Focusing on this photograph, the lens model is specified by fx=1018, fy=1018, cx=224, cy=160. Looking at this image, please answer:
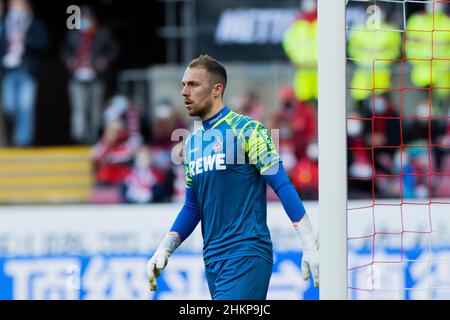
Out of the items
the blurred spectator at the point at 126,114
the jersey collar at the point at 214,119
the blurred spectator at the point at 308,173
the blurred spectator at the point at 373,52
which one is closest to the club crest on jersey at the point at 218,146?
the jersey collar at the point at 214,119

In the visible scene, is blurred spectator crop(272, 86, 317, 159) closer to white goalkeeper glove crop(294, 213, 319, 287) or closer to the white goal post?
white goalkeeper glove crop(294, 213, 319, 287)

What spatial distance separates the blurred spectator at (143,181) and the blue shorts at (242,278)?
557cm

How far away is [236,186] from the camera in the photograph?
5844mm

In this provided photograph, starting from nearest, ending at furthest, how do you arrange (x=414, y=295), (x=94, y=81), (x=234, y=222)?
(x=234, y=222)
(x=414, y=295)
(x=94, y=81)

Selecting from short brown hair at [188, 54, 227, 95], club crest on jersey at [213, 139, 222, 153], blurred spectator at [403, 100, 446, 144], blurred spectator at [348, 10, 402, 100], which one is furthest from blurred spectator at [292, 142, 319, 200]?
club crest on jersey at [213, 139, 222, 153]

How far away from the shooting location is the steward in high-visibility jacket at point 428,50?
39.5 ft

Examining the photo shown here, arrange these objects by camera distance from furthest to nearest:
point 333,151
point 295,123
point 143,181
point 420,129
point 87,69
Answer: point 87,69 → point 295,123 → point 420,129 → point 143,181 → point 333,151

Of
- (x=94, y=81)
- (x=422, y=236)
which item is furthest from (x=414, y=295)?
(x=94, y=81)

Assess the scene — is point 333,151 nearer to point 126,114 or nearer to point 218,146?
point 218,146

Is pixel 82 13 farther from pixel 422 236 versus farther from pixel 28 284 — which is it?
pixel 422 236

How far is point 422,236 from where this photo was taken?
31.9 feet

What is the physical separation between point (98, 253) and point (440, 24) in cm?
520

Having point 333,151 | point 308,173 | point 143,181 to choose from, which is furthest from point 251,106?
point 333,151

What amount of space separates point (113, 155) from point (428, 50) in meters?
3.96
